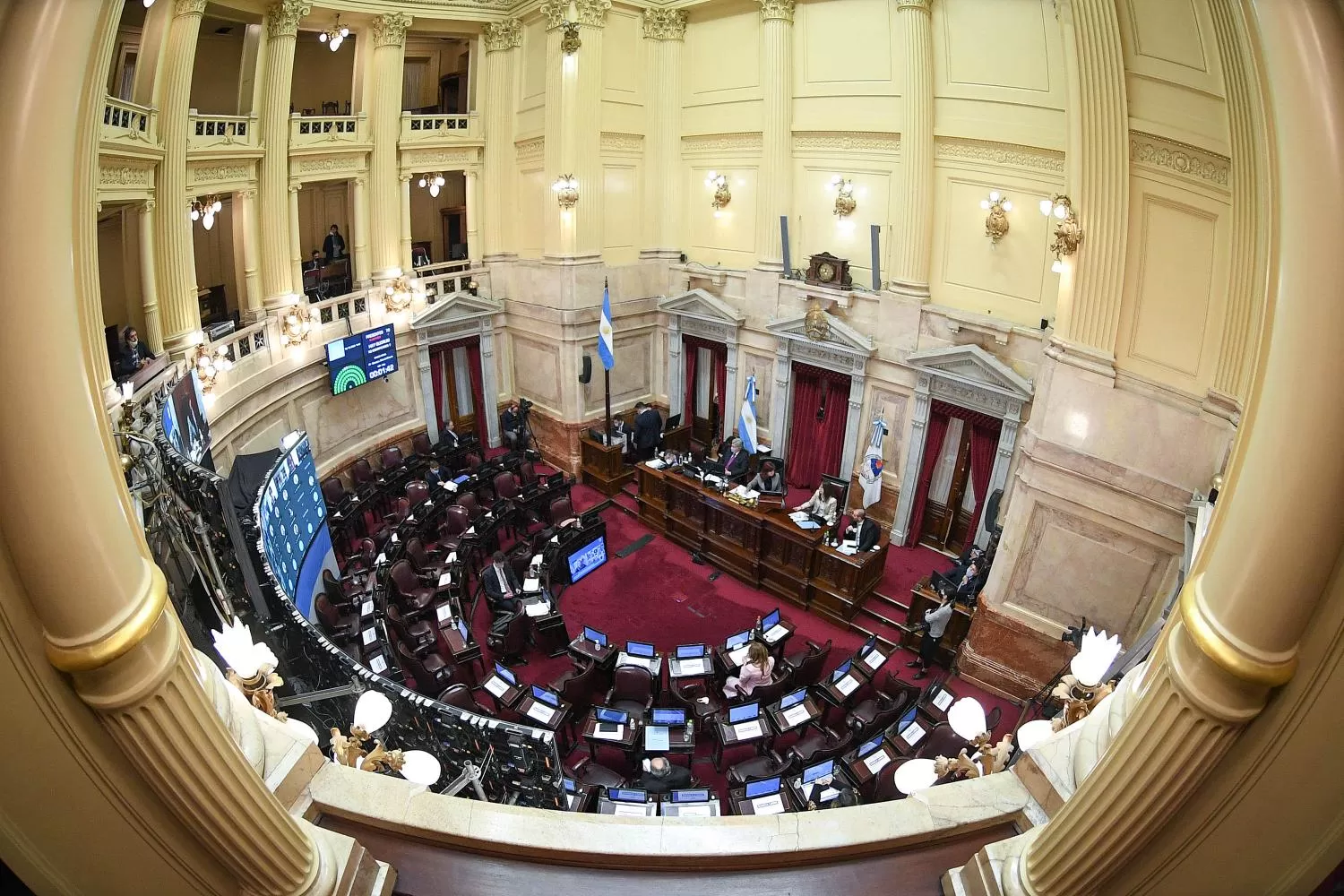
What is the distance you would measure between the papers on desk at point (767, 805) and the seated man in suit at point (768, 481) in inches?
247

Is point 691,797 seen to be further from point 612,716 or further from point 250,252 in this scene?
point 250,252

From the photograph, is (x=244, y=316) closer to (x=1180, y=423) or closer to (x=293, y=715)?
(x=293, y=715)

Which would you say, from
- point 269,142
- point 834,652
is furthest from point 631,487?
point 269,142

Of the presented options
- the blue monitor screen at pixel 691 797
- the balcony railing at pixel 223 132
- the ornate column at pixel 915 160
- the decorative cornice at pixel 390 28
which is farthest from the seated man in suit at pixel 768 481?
the decorative cornice at pixel 390 28

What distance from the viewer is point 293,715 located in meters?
5.44

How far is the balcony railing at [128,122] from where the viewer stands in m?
8.01

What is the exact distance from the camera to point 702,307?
1423 centimetres

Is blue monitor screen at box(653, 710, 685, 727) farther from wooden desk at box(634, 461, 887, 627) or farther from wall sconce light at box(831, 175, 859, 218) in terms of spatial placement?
wall sconce light at box(831, 175, 859, 218)

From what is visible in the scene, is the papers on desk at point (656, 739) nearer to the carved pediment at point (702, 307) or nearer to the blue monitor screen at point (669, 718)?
the blue monitor screen at point (669, 718)

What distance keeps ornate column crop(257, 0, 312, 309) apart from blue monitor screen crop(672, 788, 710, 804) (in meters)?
10.3

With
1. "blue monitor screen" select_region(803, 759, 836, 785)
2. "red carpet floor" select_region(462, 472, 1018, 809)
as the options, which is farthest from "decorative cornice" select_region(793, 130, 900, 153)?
"blue monitor screen" select_region(803, 759, 836, 785)

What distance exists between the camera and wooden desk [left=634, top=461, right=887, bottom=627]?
33.9 ft

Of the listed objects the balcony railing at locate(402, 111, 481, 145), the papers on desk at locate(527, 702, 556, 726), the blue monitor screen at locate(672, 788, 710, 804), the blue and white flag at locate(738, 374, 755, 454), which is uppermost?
the balcony railing at locate(402, 111, 481, 145)

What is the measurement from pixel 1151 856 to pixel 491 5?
15.7 m
